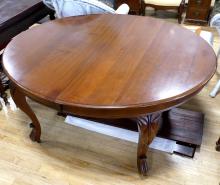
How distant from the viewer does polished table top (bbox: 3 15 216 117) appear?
107cm

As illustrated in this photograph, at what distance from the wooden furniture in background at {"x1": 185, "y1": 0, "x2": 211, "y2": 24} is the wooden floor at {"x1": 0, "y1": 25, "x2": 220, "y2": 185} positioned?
68.8 inches

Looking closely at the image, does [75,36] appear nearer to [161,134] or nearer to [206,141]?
[161,134]

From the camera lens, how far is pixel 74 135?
5.84ft

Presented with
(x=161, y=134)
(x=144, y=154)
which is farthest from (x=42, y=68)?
(x=161, y=134)

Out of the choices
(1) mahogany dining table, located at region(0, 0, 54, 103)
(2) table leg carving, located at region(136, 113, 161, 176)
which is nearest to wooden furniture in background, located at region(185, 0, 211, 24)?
(1) mahogany dining table, located at region(0, 0, 54, 103)

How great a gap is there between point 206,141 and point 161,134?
0.32m

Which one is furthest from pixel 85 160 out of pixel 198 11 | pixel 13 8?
pixel 198 11

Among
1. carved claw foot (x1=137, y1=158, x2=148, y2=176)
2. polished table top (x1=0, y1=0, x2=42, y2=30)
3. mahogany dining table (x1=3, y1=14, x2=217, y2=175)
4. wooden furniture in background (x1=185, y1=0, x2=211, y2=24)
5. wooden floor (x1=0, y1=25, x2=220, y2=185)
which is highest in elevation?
polished table top (x1=0, y1=0, x2=42, y2=30)

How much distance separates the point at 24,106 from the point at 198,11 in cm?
253

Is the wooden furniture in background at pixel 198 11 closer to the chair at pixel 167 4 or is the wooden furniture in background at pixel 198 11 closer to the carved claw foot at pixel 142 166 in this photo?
the chair at pixel 167 4

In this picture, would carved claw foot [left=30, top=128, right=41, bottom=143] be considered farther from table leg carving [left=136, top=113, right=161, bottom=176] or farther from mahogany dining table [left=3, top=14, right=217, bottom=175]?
table leg carving [left=136, top=113, right=161, bottom=176]

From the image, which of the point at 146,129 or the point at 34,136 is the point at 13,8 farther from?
the point at 146,129

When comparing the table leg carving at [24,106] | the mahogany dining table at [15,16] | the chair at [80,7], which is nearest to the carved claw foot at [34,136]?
the table leg carving at [24,106]

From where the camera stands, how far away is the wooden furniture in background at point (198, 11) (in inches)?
121
